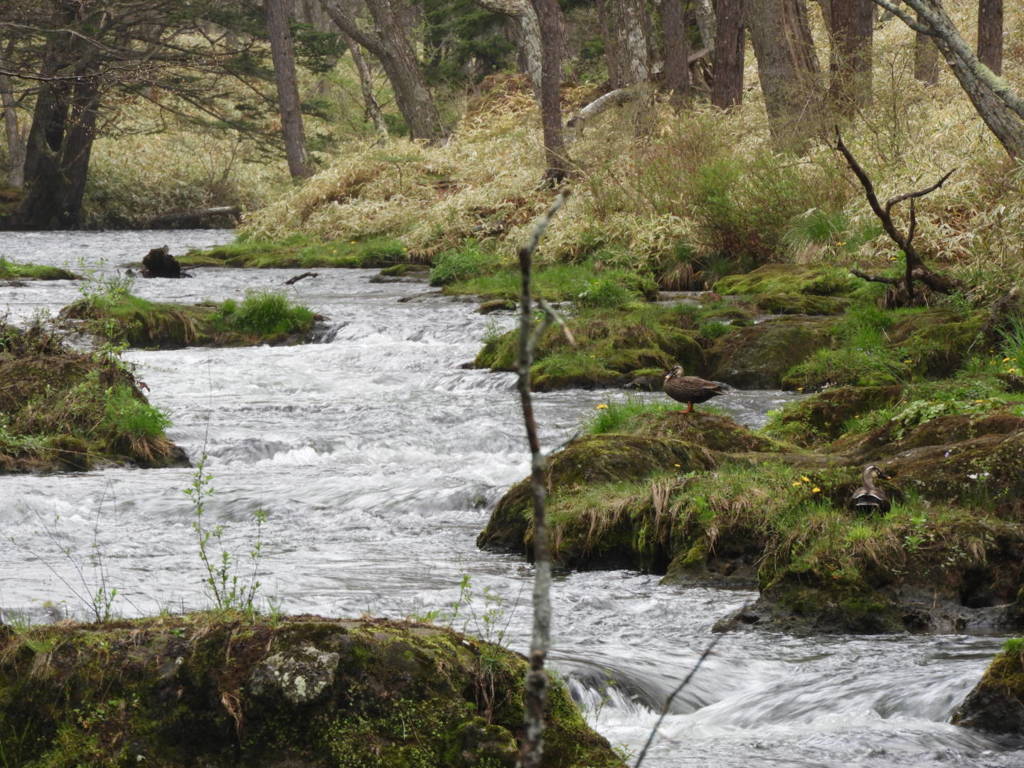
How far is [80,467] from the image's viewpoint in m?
9.98

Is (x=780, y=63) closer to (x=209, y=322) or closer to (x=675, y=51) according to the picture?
(x=675, y=51)

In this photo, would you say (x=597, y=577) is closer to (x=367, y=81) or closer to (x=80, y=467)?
(x=80, y=467)

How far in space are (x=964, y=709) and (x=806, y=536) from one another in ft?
6.20

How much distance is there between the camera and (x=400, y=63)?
32.8 metres

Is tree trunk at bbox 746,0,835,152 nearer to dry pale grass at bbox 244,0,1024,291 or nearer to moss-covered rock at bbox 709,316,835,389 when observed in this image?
dry pale grass at bbox 244,0,1024,291

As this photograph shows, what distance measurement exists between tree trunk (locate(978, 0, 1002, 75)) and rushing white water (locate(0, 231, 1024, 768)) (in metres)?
11.9

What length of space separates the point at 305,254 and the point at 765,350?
585 inches

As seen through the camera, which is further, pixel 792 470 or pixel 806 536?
pixel 792 470

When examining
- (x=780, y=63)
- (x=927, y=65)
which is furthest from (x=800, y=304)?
(x=927, y=65)

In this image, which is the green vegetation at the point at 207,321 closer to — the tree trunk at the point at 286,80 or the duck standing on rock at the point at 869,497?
the duck standing on rock at the point at 869,497

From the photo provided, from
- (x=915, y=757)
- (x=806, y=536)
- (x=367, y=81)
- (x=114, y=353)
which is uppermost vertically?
(x=367, y=81)

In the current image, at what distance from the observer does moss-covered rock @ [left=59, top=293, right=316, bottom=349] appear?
15420mm

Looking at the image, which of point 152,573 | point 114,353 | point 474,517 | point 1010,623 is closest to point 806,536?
point 1010,623

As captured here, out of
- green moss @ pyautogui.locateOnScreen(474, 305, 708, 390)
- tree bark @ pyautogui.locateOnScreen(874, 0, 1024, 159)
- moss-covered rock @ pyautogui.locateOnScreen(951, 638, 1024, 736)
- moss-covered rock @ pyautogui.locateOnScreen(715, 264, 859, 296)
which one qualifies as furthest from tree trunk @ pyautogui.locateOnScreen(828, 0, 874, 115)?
moss-covered rock @ pyautogui.locateOnScreen(951, 638, 1024, 736)
